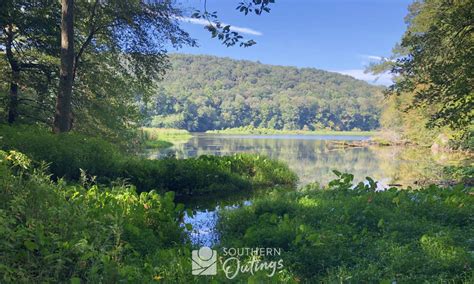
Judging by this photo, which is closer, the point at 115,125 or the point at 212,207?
the point at 212,207

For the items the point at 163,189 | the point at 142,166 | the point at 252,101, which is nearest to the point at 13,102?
the point at 142,166

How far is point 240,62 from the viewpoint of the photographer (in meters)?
198

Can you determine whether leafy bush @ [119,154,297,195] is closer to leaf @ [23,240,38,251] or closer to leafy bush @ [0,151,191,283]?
leafy bush @ [0,151,191,283]

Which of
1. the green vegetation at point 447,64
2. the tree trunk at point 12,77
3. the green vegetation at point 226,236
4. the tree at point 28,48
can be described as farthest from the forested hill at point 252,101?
the green vegetation at point 226,236

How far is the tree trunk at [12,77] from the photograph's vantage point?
12.1 m

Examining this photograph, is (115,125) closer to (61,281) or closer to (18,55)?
(18,55)

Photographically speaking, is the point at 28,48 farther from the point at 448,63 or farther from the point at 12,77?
the point at 448,63

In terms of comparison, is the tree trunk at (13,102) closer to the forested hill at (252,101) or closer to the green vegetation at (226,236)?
the green vegetation at (226,236)

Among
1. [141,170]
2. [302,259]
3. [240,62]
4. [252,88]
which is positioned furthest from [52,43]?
[240,62]

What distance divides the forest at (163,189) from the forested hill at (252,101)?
74883 millimetres

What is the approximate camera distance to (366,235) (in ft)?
18.2

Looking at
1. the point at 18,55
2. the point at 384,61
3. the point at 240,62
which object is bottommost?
the point at 18,55

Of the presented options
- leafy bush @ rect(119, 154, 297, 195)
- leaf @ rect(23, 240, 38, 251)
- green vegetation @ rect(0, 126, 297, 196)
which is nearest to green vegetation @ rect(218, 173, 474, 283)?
leaf @ rect(23, 240, 38, 251)

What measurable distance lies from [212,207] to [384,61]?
43528mm
